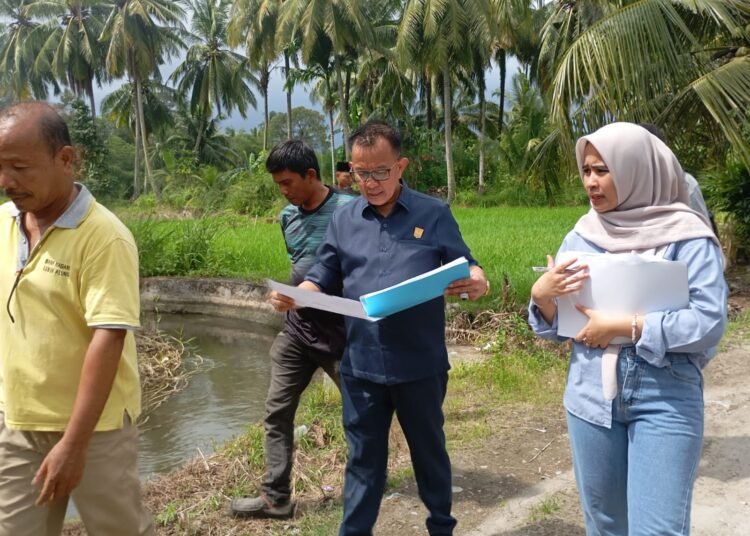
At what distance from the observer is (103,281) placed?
1.87 metres

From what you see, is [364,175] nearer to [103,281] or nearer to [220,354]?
[103,281]

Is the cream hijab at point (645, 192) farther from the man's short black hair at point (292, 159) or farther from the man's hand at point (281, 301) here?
the man's short black hair at point (292, 159)

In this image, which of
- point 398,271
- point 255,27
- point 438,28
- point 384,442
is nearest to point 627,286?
point 398,271

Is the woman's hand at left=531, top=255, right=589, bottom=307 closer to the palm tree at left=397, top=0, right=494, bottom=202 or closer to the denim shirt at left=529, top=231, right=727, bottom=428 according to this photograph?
the denim shirt at left=529, top=231, right=727, bottom=428

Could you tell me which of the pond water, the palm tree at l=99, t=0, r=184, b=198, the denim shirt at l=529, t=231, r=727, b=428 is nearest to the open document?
the denim shirt at l=529, t=231, r=727, b=428

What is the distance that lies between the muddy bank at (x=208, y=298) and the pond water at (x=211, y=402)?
727 millimetres

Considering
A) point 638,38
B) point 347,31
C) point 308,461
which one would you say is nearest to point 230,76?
point 347,31

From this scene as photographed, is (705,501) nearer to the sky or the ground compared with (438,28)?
nearer to the ground

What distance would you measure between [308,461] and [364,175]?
7.05 ft

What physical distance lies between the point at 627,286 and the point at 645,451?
435mm

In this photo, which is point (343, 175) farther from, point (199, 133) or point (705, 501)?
point (199, 133)

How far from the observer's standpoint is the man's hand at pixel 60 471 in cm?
183

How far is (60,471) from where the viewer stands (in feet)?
6.02

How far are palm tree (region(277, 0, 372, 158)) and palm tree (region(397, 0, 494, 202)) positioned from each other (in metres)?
1.58
